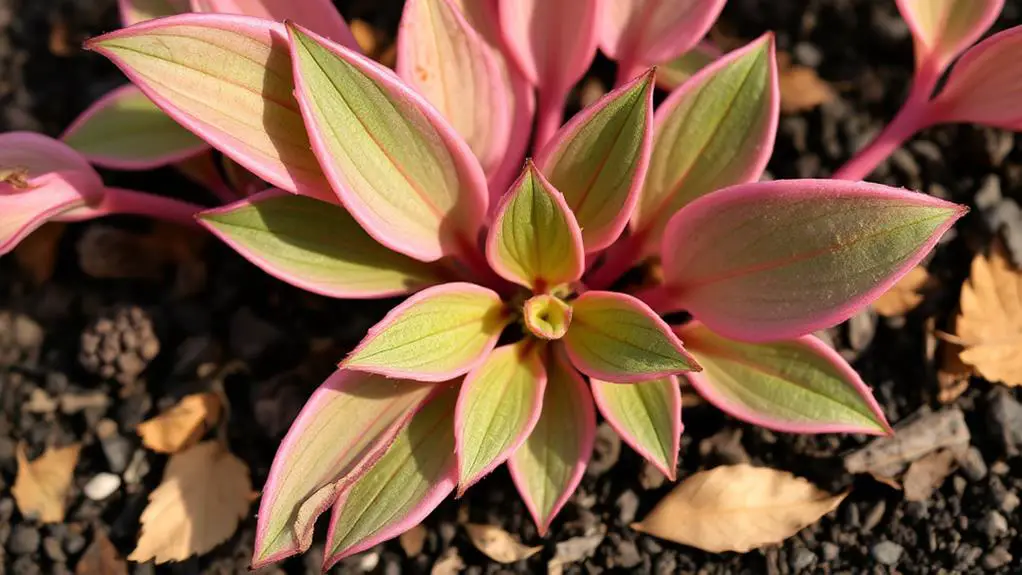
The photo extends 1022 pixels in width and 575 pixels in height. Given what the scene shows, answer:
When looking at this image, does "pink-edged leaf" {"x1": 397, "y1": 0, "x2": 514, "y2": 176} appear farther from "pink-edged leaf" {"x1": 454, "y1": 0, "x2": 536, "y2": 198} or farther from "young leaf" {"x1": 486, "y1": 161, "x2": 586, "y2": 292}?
"young leaf" {"x1": 486, "y1": 161, "x2": 586, "y2": 292}

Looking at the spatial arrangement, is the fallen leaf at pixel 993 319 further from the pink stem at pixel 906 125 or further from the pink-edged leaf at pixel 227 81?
the pink-edged leaf at pixel 227 81

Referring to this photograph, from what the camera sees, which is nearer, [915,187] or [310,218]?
[310,218]

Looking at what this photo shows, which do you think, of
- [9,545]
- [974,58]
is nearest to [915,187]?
[974,58]

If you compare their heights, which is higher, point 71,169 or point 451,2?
point 451,2

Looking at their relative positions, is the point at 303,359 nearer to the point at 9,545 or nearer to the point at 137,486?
the point at 137,486

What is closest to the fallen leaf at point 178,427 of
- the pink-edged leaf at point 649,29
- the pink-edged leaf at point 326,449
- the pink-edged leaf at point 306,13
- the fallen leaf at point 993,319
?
the pink-edged leaf at point 326,449

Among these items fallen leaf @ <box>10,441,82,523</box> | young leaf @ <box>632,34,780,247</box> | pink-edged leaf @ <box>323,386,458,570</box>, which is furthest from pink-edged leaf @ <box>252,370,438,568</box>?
fallen leaf @ <box>10,441,82,523</box>
